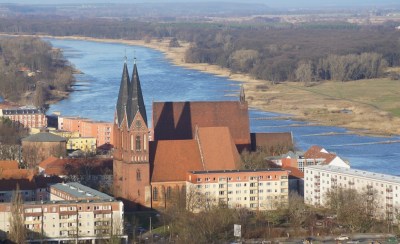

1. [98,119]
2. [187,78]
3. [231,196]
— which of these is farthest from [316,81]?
[231,196]

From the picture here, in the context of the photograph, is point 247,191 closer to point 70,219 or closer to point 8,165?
point 70,219

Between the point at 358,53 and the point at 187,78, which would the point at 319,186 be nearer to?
the point at 187,78

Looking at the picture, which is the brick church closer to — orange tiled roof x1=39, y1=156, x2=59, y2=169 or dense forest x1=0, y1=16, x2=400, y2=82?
orange tiled roof x1=39, y1=156, x2=59, y2=169

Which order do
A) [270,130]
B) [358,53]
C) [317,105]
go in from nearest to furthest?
[270,130] → [317,105] → [358,53]

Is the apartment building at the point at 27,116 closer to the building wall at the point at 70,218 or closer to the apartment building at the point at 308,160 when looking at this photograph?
the apartment building at the point at 308,160

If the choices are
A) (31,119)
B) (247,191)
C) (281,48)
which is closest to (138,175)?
(247,191)

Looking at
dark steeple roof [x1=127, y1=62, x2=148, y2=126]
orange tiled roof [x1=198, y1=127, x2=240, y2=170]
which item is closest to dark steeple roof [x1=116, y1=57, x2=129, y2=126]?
dark steeple roof [x1=127, y1=62, x2=148, y2=126]
